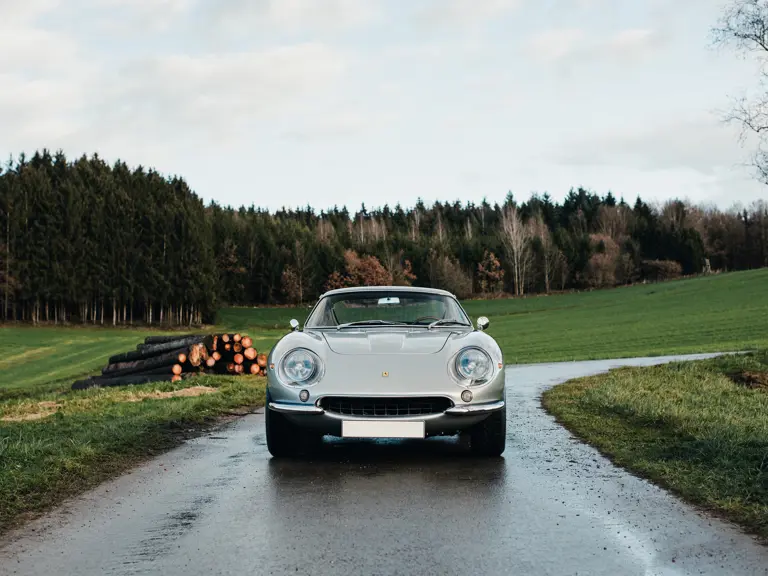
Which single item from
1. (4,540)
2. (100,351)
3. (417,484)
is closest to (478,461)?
(417,484)

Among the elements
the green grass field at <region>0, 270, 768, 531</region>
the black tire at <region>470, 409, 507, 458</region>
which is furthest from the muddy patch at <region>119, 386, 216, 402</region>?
the black tire at <region>470, 409, 507, 458</region>

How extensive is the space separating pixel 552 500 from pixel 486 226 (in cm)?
15336

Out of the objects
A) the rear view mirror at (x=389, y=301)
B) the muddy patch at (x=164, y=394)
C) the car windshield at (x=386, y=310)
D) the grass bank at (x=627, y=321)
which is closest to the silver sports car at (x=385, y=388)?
the car windshield at (x=386, y=310)

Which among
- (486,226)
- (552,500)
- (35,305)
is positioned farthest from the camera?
(486,226)

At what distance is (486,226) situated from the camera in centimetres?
15762

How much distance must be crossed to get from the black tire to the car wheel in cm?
164

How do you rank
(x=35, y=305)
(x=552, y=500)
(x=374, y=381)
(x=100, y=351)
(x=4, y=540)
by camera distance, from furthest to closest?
1. (x=35, y=305)
2. (x=100, y=351)
3. (x=374, y=381)
4. (x=552, y=500)
5. (x=4, y=540)

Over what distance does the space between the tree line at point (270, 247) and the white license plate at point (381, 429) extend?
2626 inches

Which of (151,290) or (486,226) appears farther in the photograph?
(486,226)

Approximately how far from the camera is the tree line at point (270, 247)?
71.8m

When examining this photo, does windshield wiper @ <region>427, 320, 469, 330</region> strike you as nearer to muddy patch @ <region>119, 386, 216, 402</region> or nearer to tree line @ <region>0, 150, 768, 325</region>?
muddy patch @ <region>119, 386, 216, 402</region>

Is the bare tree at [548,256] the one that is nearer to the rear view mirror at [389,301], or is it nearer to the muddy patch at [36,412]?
the muddy patch at [36,412]

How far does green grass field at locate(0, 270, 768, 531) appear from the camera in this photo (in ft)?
24.2

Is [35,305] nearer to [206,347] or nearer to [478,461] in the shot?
[206,347]
